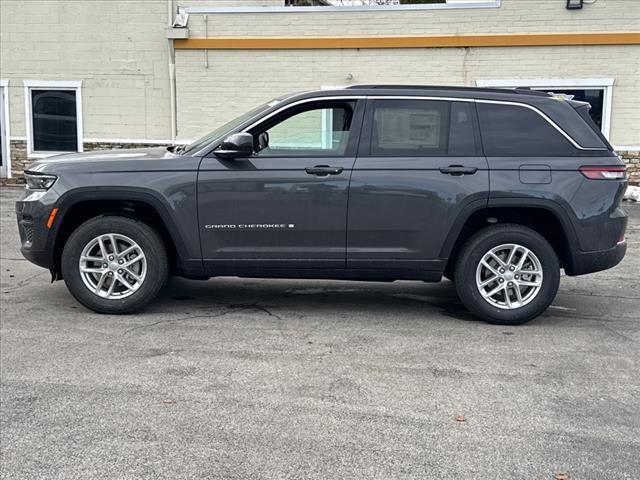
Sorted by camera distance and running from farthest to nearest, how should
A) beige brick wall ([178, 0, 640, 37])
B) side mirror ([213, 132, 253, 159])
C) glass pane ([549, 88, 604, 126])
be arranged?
glass pane ([549, 88, 604, 126]), beige brick wall ([178, 0, 640, 37]), side mirror ([213, 132, 253, 159])

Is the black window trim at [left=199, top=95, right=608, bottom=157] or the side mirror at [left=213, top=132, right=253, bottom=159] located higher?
the black window trim at [left=199, top=95, right=608, bottom=157]

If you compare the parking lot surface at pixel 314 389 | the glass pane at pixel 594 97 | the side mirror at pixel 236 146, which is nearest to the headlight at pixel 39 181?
the parking lot surface at pixel 314 389

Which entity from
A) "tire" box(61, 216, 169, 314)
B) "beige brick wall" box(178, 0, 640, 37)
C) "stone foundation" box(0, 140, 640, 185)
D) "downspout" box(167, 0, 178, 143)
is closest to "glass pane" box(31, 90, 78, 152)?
"stone foundation" box(0, 140, 640, 185)

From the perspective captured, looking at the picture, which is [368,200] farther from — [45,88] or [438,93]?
[45,88]

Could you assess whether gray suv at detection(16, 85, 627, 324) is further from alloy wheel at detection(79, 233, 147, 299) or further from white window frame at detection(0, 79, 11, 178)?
white window frame at detection(0, 79, 11, 178)

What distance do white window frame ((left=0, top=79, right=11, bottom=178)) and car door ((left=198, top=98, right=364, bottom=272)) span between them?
1302cm

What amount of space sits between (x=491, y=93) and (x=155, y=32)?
1196cm

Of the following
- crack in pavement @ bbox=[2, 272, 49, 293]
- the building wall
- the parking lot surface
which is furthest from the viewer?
the building wall

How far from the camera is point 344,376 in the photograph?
474cm

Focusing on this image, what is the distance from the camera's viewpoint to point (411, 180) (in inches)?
230

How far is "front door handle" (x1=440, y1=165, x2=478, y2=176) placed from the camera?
19.2 feet

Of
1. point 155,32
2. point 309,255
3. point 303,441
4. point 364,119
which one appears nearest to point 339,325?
point 309,255

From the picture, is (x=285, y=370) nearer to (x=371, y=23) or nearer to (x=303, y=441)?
(x=303, y=441)

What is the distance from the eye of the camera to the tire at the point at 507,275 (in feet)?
19.3
